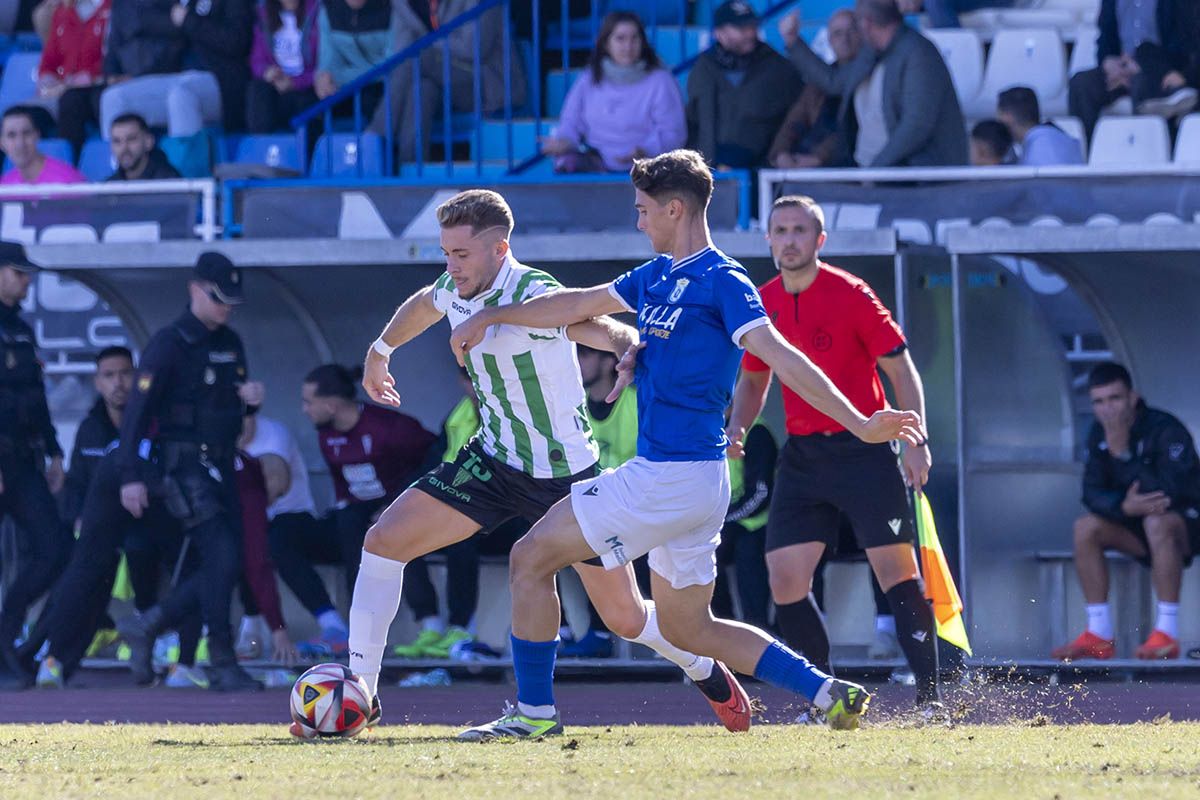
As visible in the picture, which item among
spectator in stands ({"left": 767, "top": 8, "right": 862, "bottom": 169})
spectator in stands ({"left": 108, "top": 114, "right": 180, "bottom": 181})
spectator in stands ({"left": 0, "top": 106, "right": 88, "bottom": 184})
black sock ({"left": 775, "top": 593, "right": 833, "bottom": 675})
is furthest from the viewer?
spectator in stands ({"left": 0, "top": 106, "right": 88, "bottom": 184})

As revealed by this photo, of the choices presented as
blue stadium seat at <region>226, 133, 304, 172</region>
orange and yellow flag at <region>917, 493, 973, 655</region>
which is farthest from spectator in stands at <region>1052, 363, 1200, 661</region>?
blue stadium seat at <region>226, 133, 304, 172</region>

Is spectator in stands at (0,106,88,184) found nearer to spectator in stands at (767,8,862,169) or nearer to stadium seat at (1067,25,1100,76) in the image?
spectator in stands at (767,8,862,169)

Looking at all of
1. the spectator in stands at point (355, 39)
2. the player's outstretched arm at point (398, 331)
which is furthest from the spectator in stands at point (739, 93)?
the player's outstretched arm at point (398, 331)

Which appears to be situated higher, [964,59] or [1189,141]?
[964,59]

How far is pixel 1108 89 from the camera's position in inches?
453

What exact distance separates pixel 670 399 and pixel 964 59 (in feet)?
23.8

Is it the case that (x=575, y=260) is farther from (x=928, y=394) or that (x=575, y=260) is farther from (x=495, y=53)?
(x=495, y=53)

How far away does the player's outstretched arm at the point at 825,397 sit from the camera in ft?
17.7

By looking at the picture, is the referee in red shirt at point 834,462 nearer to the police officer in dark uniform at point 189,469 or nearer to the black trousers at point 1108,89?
the police officer in dark uniform at point 189,469

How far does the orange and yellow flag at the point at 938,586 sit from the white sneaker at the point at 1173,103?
431 centimetres

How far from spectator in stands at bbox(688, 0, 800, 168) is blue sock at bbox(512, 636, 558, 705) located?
17.2 ft

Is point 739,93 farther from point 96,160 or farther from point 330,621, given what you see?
point 96,160

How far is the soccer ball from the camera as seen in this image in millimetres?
6230

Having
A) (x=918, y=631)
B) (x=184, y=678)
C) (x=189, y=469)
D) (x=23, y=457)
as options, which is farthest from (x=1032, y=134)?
(x=23, y=457)
